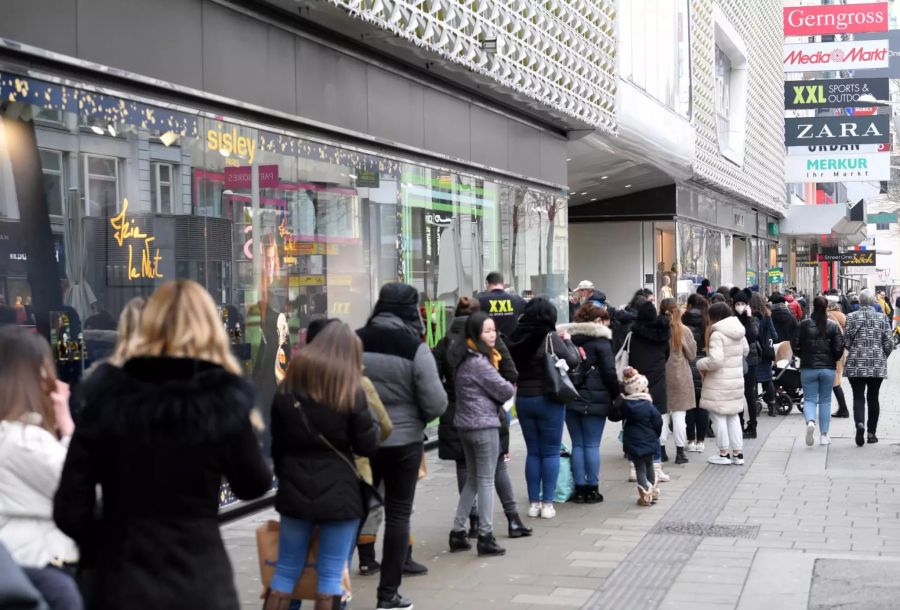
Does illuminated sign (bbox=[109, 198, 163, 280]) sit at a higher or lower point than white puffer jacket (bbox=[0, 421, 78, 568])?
higher

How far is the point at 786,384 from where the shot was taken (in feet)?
58.8

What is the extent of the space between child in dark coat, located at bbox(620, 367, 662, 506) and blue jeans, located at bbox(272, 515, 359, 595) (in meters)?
4.98

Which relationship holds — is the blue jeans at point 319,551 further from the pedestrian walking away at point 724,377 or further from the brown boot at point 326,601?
the pedestrian walking away at point 724,377

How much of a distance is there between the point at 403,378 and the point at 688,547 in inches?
110

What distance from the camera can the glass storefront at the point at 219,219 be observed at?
7.64 m

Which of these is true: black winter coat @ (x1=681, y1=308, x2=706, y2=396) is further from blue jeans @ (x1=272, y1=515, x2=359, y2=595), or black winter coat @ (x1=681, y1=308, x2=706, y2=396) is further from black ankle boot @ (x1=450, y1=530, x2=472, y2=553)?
blue jeans @ (x1=272, y1=515, x2=359, y2=595)

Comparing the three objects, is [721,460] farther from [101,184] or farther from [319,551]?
[319,551]

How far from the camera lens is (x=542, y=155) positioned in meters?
18.0

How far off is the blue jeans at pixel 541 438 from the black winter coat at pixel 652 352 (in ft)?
9.33

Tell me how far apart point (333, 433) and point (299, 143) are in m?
5.67

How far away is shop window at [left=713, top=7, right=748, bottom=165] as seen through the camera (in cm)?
3288

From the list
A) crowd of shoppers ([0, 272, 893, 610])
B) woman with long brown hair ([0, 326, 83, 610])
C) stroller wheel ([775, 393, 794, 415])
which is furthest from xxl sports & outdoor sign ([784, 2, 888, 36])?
woman with long brown hair ([0, 326, 83, 610])

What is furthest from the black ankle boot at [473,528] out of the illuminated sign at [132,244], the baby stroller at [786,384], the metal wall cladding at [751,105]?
the metal wall cladding at [751,105]

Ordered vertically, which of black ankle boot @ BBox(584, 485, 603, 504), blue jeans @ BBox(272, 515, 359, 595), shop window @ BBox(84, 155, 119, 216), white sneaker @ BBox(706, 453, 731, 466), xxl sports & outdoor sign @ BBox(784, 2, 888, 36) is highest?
xxl sports & outdoor sign @ BBox(784, 2, 888, 36)
